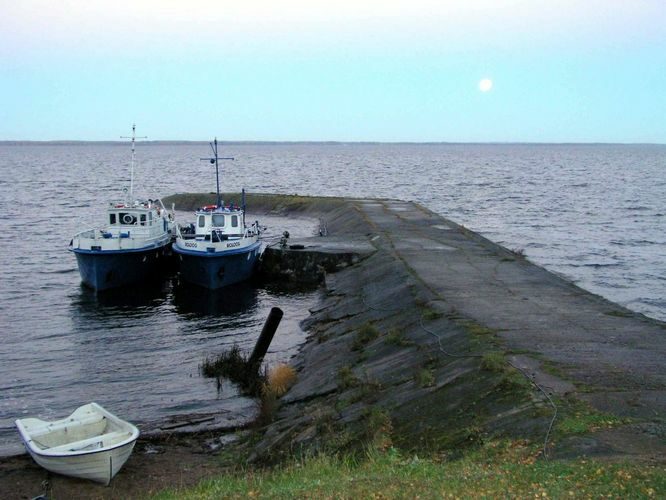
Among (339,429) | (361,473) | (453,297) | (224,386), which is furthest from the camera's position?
(453,297)

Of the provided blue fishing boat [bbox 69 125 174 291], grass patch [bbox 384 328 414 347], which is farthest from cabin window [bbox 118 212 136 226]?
grass patch [bbox 384 328 414 347]

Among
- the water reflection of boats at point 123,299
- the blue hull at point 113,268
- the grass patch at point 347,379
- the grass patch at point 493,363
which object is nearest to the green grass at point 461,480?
the grass patch at point 493,363

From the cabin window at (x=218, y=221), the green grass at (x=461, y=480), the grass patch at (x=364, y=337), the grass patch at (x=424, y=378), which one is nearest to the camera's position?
the green grass at (x=461, y=480)

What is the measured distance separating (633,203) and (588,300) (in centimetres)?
6078

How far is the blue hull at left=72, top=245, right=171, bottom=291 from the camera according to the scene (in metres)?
35.2

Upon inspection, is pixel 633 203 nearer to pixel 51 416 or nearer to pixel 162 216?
pixel 162 216

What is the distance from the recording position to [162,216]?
41125 millimetres

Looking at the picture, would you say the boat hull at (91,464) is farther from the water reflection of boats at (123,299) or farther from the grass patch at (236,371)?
the water reflection of boats at (123,299)

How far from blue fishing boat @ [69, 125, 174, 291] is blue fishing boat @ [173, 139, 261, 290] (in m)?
1.62

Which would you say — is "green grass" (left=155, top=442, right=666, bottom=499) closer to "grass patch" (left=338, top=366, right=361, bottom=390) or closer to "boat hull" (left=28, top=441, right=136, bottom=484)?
"boat hull" (left=28, top=441, right=136, bottom=484)

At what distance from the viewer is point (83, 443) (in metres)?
15.2

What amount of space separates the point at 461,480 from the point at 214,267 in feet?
87.6

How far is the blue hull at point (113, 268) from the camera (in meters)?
35.2

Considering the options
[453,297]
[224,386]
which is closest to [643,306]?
[453,297]
